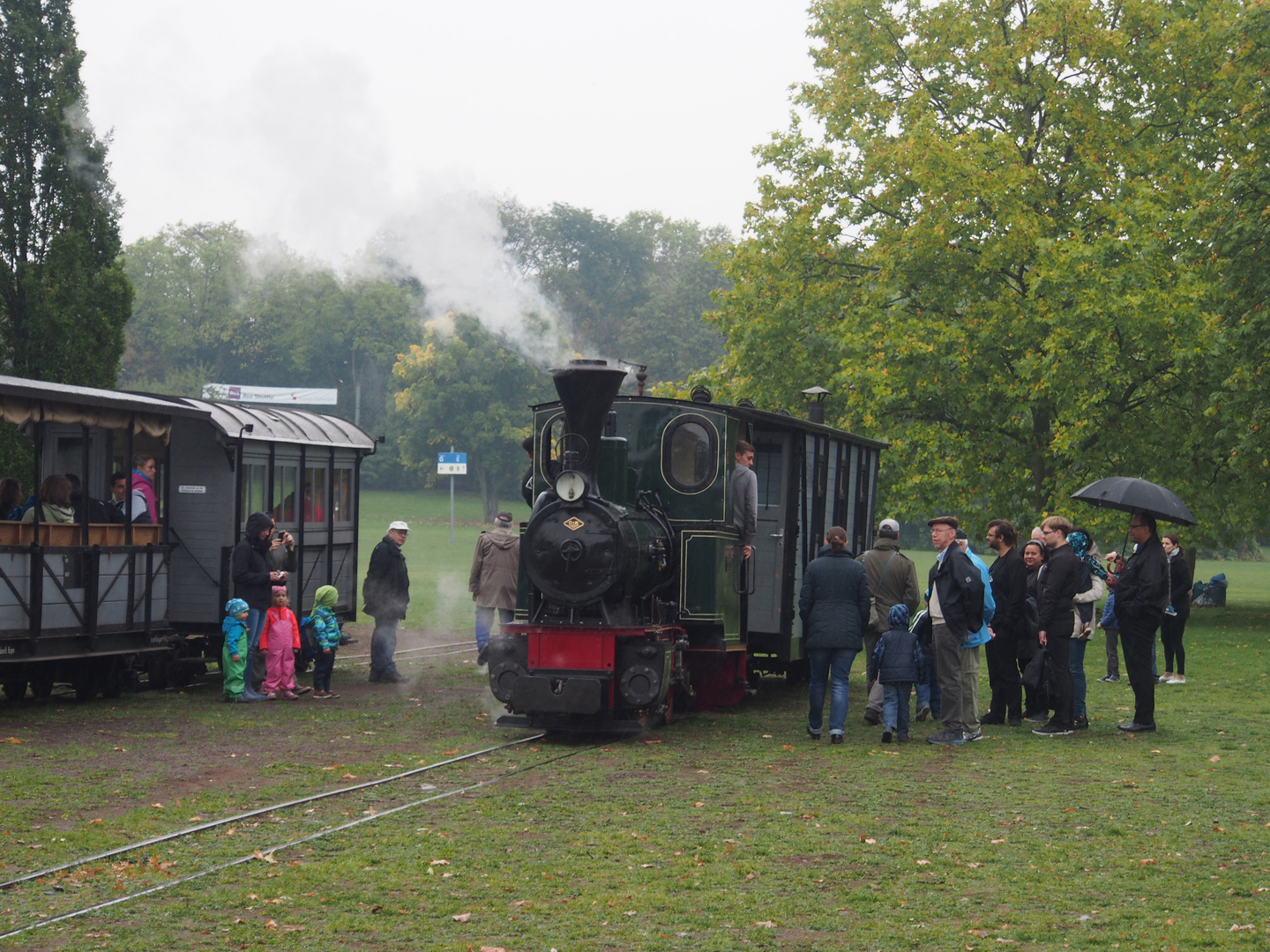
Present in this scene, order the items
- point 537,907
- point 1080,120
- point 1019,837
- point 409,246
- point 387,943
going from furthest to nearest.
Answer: point 1080,120 < point 409,246 < point 1019,837 < point 537,907 < point 387,943

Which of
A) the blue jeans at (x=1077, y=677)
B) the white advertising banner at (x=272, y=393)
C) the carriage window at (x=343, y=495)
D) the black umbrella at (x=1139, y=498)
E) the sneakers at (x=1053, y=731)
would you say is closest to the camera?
the sneakers at (x=1053, y=731)

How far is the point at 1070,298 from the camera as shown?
25969 mm

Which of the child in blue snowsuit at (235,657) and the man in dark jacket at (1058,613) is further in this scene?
the child in blue snowsuit at (235,657)

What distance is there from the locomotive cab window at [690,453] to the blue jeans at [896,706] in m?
2.51

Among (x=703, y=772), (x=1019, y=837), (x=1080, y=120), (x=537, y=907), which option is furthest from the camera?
(x=1080, y=120)

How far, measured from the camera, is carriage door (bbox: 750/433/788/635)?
47.7 feet

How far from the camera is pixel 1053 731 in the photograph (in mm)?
12656

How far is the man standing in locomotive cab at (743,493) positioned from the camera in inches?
523

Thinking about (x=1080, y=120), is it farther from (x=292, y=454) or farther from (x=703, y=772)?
(x=703, y=772)

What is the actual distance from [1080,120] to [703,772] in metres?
20.4

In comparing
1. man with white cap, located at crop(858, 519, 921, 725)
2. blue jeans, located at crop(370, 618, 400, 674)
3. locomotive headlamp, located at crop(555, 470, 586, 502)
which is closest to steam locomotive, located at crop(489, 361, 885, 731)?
locomotive headlamp, located at crop(555, 470, 586, 502)

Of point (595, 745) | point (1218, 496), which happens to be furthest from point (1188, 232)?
point (595, 745)

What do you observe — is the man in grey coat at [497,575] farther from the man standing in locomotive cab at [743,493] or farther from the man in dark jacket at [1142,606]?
the man in dark jacket at [1142,606]

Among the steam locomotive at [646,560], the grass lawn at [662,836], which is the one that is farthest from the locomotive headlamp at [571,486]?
the grass lawn at [662,836]
